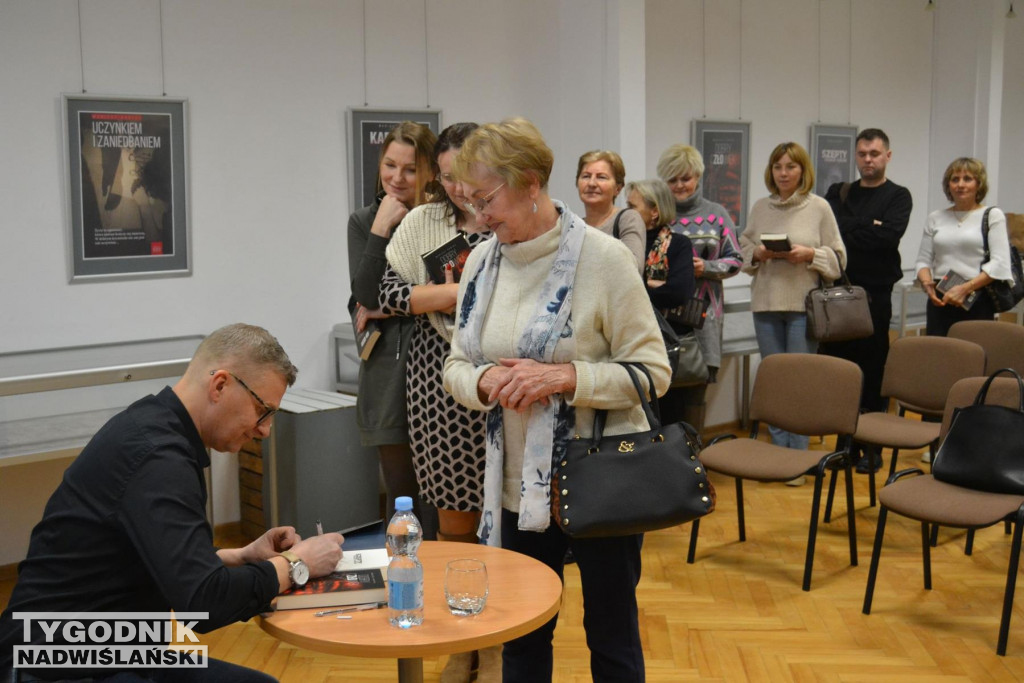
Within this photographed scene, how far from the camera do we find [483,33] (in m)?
6.14

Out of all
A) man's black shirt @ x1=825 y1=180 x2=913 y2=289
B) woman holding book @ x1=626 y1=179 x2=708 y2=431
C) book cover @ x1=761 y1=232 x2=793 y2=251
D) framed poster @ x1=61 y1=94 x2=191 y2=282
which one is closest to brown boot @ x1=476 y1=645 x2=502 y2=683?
woman holding book @ x1=626 y1=179 x2=708 y2=431

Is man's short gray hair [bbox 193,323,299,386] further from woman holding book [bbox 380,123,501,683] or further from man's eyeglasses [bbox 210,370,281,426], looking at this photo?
woman holding book [bbox 380,123,501,683]

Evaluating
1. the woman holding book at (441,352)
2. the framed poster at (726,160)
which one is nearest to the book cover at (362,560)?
the woman holding book at (441,352)

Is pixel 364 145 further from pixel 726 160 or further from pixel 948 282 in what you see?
pixel 948 282

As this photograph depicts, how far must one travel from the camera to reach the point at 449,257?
10.8ft

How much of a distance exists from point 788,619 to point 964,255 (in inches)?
126

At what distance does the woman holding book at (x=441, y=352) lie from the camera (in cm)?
318

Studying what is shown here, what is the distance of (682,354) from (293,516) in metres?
2.04

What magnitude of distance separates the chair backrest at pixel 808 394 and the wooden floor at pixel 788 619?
2.11 ft

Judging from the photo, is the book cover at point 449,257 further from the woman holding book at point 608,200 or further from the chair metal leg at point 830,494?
the chair metal leg at point 830,494

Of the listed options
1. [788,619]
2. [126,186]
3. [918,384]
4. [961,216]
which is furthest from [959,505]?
[126,186]

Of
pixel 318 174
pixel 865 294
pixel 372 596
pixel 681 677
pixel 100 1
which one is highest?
pixel 100 1

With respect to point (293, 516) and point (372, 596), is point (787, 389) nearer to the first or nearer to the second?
point (293, 516)

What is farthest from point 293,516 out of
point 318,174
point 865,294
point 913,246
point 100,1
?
point 913,246
